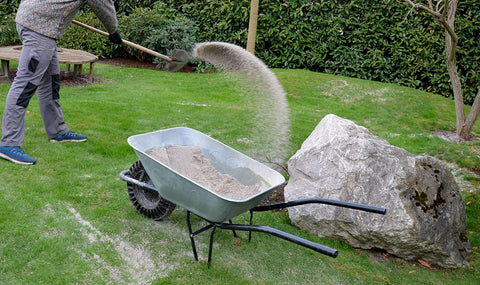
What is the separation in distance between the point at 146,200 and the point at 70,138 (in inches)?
66.6

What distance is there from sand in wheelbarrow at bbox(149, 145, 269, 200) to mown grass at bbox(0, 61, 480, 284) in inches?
17.5

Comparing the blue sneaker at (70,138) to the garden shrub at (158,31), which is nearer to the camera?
the blue sneaker at (70,138)

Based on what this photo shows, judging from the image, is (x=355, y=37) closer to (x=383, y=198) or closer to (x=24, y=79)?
(x=383, y=198)

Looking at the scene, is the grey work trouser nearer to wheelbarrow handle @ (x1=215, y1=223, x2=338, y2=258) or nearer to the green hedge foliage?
wheelbarrow handle @ (x1=215, y1=223, x2=338, y2=258)

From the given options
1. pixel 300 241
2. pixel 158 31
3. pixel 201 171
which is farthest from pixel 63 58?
pixel 300 241

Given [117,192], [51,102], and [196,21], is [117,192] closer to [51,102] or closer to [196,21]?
[51,102]

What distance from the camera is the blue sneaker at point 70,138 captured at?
4277mm

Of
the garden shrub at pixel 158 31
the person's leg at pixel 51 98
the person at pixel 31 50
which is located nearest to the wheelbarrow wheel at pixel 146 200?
the person at pixel 31 50

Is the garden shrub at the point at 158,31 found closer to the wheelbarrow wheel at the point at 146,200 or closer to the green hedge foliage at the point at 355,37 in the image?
the green hedge foliage at the point at 355,37

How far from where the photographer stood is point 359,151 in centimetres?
319

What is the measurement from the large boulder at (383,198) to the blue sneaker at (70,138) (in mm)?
2401

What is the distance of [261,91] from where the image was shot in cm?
443

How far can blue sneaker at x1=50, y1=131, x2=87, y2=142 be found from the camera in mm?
4277

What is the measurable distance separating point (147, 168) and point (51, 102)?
6.27 ft
